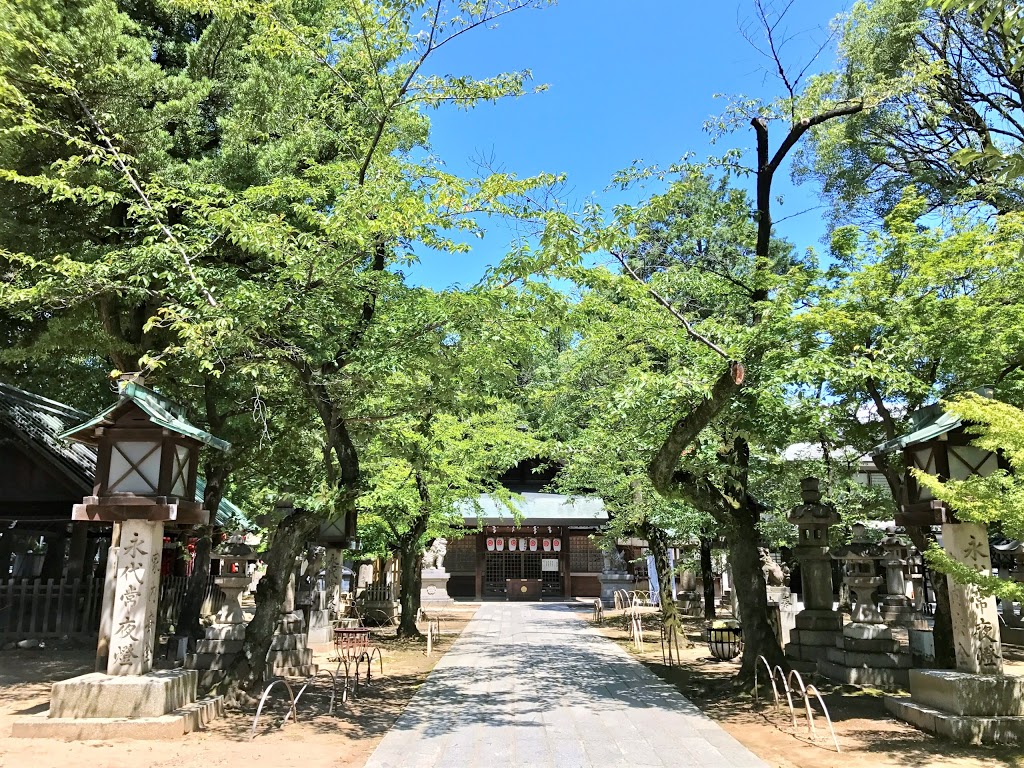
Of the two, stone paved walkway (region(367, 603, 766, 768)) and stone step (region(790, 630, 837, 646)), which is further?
stone step (region(790, 630, 837, 646))

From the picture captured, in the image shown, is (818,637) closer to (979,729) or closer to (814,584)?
(814,584)

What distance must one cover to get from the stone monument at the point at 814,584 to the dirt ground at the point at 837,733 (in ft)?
3.01

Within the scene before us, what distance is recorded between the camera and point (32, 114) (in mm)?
8828

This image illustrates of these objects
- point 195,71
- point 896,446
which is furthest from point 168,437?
point 896,446

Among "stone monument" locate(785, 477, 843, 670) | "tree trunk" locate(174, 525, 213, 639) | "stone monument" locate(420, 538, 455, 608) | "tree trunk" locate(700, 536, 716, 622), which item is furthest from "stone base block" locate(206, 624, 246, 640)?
"stone monument" locate(420, 538, 455, 608)

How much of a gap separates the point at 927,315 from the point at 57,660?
15.0 metres

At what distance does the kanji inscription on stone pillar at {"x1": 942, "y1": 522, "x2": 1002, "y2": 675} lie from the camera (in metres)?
7.71

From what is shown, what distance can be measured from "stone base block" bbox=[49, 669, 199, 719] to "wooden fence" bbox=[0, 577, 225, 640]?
633cm

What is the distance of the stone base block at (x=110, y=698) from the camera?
723 cm

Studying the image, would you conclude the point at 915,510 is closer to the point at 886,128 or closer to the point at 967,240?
the point at 967,240

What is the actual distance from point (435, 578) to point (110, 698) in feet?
76.8

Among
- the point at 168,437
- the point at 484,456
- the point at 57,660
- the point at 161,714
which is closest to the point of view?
the point at 161,714

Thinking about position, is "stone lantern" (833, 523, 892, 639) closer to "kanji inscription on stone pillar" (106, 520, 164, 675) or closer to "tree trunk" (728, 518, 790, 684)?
"tree trunk" (728, 518, 790, 684)

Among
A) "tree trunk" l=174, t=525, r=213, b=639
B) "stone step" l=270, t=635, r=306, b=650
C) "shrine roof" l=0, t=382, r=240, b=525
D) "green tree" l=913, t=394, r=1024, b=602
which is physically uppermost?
"shrine roof" l=0, t=382, r=240, b=525
